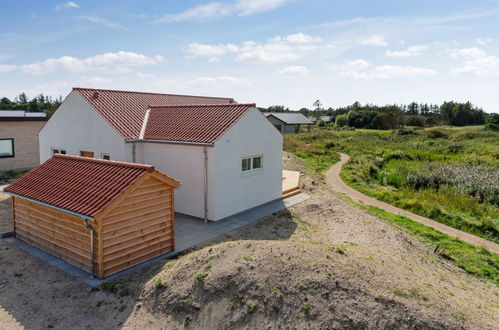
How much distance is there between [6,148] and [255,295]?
22066 mm

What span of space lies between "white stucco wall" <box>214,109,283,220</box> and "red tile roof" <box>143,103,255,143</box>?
0.37 meters

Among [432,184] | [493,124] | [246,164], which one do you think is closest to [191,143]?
[246,164]

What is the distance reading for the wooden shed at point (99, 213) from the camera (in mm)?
8664

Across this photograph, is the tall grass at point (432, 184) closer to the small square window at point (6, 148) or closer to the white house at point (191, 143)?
the white house at point (191, 143)

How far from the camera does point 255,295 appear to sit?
6828mm

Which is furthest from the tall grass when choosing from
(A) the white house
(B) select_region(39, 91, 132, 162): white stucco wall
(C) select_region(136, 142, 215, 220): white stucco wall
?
(B) select_region(39, 91, 132, 162): white stucco wall

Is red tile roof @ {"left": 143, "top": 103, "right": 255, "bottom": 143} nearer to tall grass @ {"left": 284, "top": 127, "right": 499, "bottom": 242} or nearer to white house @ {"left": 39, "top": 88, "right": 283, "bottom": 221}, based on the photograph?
white house @ {"left": 39, "top": 88, "right": 283, "bottom": 221}

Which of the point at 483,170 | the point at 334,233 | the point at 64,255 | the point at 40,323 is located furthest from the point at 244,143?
the point at 483,170

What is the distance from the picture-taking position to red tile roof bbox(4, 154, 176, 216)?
350 inches

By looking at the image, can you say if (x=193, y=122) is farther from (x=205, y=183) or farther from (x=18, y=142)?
(x=18, y=142)

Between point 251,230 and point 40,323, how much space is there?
672cm

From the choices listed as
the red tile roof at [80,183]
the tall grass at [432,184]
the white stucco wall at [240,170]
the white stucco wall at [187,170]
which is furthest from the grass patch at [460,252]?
the red tile roof at [80,183]

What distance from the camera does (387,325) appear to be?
5984 millimetres

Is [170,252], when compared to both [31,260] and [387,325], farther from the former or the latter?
[387,325]
